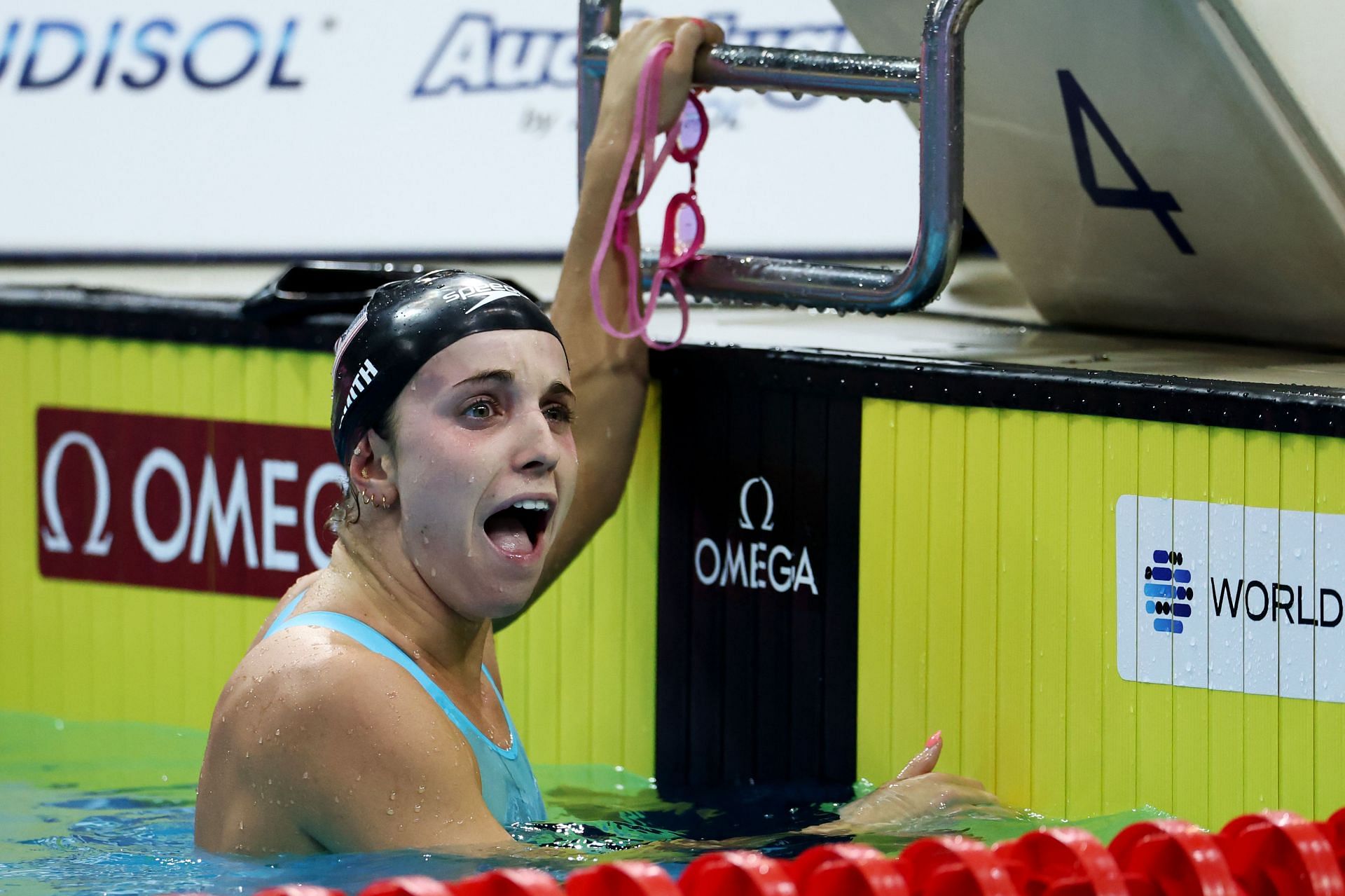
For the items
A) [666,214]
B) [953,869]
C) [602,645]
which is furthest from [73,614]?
[953,869]

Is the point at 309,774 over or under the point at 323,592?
under

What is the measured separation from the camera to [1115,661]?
10.2ft

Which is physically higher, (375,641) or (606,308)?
(606,308)

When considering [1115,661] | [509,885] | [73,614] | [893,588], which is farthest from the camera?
[73,614]

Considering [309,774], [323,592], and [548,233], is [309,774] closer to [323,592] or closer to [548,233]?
[323,592]

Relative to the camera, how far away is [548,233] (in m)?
5.03

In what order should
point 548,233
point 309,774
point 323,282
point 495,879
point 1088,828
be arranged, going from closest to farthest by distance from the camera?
point 495,879, point 309,774, point 1088,828, point 323,282, point 548,233

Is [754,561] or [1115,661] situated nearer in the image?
[1115,661]

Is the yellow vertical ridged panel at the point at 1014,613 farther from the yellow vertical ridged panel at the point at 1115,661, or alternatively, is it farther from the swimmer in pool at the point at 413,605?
the swimmer in pool at the point at 413,605

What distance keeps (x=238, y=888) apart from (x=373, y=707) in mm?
277

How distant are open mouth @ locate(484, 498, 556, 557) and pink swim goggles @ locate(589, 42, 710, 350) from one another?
0.76 m

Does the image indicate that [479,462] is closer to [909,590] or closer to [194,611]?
[909,590]

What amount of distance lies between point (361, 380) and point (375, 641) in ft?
1.05

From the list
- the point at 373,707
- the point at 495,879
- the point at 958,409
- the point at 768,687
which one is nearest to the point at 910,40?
the point at 958,409
